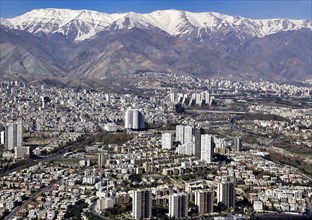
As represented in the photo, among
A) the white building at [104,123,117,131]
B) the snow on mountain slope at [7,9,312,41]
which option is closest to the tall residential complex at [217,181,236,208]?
the white building at [104,123,117,131]

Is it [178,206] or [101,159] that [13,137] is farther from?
[178,206]

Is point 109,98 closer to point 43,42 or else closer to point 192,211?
point 192,211

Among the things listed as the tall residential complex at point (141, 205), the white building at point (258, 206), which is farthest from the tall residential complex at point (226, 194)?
the tall residential complex at point (141, 205)

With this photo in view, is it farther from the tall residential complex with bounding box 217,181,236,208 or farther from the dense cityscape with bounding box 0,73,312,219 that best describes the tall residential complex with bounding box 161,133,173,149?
the tall residential complex with bounding box 217,181,236,208

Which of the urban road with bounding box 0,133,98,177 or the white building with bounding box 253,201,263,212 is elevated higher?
the urban road with bounding box 0,133,98,177

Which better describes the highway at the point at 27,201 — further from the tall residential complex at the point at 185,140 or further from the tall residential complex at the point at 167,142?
the tall residential complex at the point at 167,142

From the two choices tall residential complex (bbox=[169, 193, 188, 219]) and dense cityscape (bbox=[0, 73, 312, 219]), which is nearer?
tall residential complex (bbox=[169, 193, 188, 219])
